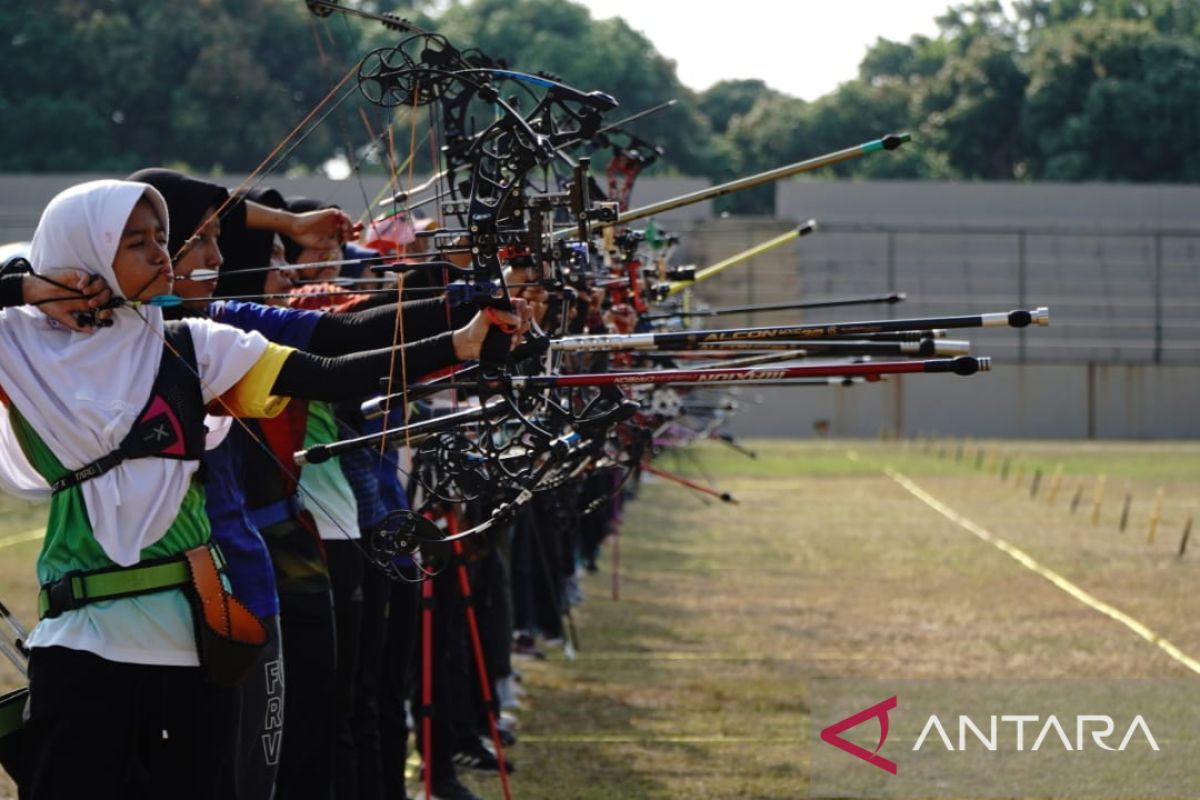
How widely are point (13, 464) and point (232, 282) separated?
4.42 feet

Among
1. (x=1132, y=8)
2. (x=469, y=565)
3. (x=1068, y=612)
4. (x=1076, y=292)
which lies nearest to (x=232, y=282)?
(x=469, y=565)

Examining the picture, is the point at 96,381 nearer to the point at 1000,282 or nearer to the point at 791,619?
the point at 791,619

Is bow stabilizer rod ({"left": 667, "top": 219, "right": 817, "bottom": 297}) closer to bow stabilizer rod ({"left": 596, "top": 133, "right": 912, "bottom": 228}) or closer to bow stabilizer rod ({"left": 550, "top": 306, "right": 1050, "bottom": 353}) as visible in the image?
bow stabilizer rod ({"left": 596, "top": 133, "right": 912, "bottom": 228})

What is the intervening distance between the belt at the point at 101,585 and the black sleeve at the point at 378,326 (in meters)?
0.77

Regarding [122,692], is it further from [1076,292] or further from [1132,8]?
[1132,8]

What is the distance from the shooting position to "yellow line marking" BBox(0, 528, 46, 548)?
52.2 ft

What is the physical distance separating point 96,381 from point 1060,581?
1023 centimetres

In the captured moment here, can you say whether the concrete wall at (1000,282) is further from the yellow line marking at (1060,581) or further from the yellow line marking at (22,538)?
the yellow line marking at (22,538)

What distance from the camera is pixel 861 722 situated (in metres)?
7.77

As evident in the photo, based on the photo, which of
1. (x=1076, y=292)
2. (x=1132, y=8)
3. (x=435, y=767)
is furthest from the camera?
(x=1132, y=8)

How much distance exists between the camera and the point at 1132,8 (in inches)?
2596

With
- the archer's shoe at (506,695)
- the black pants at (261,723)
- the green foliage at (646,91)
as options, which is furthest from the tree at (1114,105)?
the black pants at (261,723)

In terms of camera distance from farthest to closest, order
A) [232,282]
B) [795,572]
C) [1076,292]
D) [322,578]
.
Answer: [1076,292]
[795,572]
[232,282]
[322,578]

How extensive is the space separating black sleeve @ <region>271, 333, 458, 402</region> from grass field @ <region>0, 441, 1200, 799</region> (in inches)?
114
